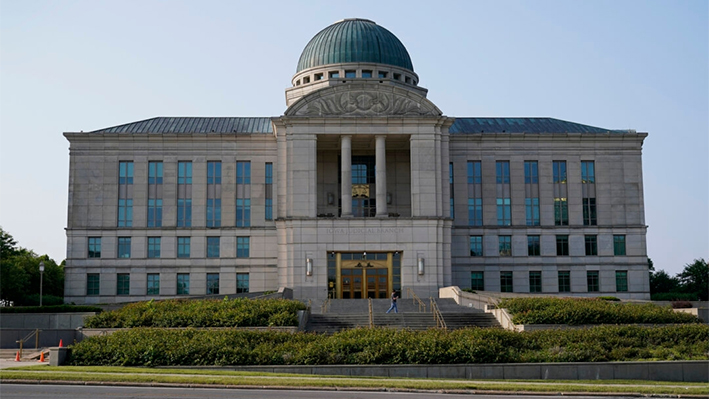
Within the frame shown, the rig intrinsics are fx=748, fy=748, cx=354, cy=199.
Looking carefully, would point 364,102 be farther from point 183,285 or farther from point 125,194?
point 125,194

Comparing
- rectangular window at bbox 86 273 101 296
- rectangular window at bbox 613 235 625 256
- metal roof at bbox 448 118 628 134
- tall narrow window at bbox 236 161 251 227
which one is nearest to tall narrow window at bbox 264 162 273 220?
tall narrow window at bbox 236 161 251 227

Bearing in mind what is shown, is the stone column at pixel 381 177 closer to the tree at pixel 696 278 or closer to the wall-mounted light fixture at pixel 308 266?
the wall-mounted light fixture at pixel 308 266

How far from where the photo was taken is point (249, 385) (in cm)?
2386

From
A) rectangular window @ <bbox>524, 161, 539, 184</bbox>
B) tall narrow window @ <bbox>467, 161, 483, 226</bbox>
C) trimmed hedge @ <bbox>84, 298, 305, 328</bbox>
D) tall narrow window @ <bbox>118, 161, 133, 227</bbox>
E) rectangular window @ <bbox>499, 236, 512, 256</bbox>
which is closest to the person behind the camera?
trimmed hedge @ <bbox>84, 298, 305, 328</bbox>

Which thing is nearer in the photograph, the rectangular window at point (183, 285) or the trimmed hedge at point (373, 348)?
the trimmed hedge at point (373, 348)

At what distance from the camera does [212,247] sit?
6662cm

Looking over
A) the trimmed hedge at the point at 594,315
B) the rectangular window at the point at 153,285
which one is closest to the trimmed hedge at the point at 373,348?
the trimmed hedge at the point at 594,315

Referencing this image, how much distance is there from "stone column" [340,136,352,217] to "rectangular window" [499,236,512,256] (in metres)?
15.9

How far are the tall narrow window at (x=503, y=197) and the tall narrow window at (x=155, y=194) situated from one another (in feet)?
101

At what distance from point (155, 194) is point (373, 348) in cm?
4198

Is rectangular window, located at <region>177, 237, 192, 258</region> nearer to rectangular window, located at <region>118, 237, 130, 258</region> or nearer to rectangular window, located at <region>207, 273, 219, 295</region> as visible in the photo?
rectangular window, located at <region>207, 273, 219, 295</region>

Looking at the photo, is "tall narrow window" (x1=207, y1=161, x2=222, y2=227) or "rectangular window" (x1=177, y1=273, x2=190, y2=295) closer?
"rectangular window" (x1=177, y1=273, x2=190, y2=295)

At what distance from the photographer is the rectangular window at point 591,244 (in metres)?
67.8

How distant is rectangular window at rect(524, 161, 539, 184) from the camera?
226 feet
